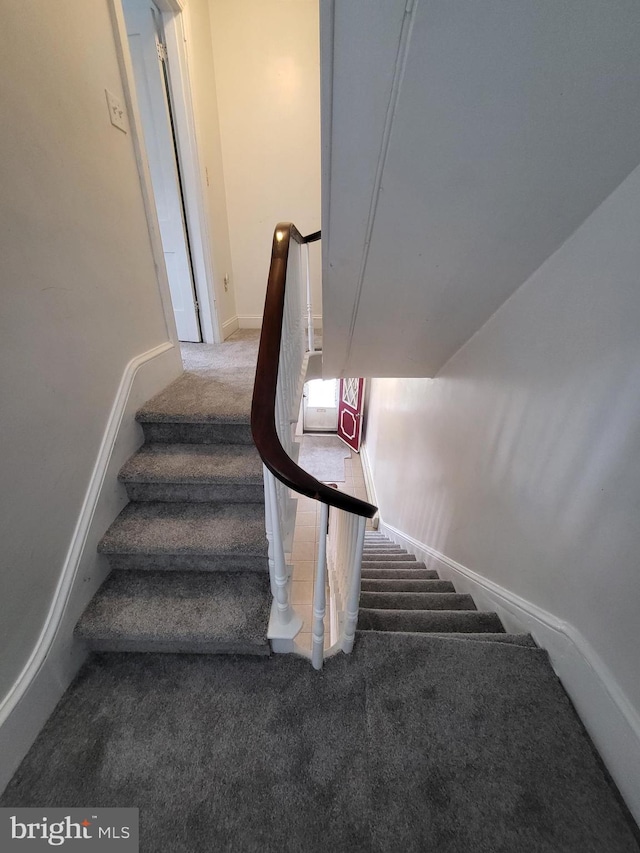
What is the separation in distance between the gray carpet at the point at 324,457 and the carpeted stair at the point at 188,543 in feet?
10.8

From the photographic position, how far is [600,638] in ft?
2.91

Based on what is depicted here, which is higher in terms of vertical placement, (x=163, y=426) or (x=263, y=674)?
(x=163, y=426)

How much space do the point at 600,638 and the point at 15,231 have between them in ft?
6.90

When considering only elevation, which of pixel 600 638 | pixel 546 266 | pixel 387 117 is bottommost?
pixel 600 638

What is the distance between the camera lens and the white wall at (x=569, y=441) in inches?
32.1

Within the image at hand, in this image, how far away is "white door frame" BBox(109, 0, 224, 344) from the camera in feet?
4.93

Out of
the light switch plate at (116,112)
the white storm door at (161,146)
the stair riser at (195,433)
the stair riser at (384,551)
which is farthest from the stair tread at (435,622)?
the white storm door at (161,146)

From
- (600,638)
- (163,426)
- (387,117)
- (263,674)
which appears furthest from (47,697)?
(387,117)

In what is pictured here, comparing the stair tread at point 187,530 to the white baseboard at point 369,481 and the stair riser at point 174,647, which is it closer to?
the stair riser at point 174,647

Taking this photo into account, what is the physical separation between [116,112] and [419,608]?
277cm

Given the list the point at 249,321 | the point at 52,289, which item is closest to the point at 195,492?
the point at 52,289

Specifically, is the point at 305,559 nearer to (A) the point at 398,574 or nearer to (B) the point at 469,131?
(A) the point at 398,574

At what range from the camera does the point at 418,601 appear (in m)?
1.62

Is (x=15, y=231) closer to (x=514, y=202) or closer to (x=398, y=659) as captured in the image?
(x=514, y=202)
